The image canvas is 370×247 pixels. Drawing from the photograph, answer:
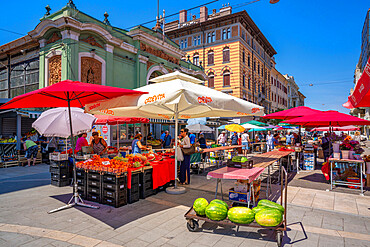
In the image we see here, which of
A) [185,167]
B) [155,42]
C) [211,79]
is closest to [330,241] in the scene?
[185,167]

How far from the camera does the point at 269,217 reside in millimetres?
3781

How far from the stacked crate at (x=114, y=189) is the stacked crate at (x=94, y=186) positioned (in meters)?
0.15

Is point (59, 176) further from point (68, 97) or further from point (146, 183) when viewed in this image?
point (68, 97)

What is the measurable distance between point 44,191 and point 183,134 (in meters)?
4.77

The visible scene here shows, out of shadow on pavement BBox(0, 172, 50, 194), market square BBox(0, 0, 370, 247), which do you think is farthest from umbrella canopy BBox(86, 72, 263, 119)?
shadow on pavement BBox(0, 172, 50, 194)

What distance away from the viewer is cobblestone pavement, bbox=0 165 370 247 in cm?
392

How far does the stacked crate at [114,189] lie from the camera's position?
5.52 m

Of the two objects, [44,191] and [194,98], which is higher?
[194,98]

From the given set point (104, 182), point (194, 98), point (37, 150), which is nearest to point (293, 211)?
point (194, 98)

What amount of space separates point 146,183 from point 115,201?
1.08 metres

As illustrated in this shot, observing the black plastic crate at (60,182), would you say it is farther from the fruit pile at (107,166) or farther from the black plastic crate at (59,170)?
the fruit pile at (107,166)

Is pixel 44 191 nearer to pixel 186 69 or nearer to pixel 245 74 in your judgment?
pixel 186 69

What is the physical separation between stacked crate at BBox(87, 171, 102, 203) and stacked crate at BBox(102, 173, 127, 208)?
0.50 ft

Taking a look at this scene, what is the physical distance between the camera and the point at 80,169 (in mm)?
6316
